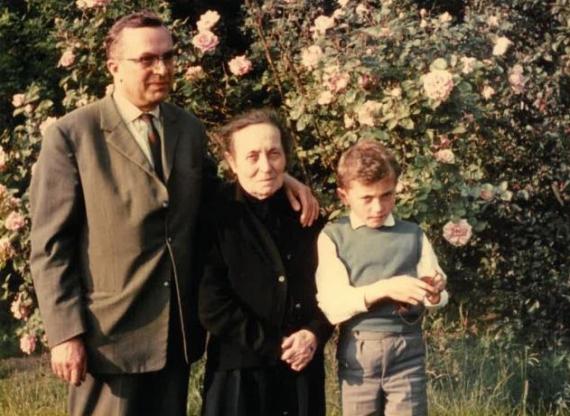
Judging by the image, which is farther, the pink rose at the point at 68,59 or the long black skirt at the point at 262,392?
the pink rose at the point at 68,59

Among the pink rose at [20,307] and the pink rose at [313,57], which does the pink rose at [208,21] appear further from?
the pink rose at [20,307]

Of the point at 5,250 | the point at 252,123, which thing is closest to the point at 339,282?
the point at 252,123

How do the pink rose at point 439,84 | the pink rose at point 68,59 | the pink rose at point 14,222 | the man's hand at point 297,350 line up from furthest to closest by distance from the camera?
the pink rose at point 68,59 → the pink rose at point 14,222 → the pink rose at point 439,84 → the man's hand at point 297,350

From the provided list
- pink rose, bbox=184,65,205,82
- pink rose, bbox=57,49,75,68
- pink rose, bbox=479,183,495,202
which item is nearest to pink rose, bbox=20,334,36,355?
pink rose, bbox=57,49,75,68

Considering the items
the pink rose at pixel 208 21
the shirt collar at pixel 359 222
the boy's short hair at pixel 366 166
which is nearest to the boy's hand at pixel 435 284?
the shirt collar at pixel 359 222

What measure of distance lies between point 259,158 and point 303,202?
0.80 ft

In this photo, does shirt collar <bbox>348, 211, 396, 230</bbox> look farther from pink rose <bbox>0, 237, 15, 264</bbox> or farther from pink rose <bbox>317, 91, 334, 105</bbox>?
pink rose <bbox>0, 237, 15, 264</bbox>

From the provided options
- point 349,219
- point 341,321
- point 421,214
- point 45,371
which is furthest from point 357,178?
point 45,371

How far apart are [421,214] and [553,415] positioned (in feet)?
4.55

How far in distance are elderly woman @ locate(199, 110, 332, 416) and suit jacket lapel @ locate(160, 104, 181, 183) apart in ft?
0.60

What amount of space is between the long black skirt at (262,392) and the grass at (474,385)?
1.91 meters

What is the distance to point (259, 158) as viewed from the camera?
3865mm

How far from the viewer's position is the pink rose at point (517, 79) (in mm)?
6117

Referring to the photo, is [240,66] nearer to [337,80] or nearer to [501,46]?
[337,80]
